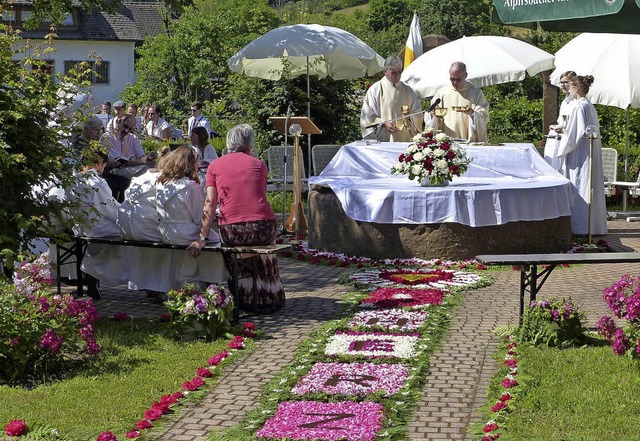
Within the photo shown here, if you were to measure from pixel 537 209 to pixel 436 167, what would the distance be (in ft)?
4.26

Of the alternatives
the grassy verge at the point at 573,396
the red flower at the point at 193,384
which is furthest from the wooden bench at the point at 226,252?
the grassy verge at the point at 573,396

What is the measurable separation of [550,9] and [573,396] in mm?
2608

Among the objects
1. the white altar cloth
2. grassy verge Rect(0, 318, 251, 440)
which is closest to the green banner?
grassy verge Rect(0, 318, 251, 440)

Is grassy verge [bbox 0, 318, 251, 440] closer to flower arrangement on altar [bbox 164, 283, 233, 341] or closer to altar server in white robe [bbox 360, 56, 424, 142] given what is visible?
flower arrangement on altar [bbox 164, 283, 233, 341]

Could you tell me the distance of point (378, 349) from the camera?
8.26 m

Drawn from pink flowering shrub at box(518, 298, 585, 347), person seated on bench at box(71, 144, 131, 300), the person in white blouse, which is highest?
the person in white blouse

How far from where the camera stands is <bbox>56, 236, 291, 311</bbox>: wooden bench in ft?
30.7

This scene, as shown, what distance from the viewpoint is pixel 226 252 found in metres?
9.40

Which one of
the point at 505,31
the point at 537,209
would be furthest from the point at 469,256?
the point at 505,31

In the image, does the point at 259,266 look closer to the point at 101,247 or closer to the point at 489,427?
the point at 101,247

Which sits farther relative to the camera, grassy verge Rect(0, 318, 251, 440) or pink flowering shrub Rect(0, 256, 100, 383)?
pink flowering shrub Rect(0, 256, 100, 383)

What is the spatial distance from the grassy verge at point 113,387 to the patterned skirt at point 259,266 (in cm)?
119

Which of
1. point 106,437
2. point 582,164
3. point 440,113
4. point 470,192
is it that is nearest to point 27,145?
point 106,437

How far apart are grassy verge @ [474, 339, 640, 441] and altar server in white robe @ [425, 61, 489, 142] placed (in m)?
7.01
